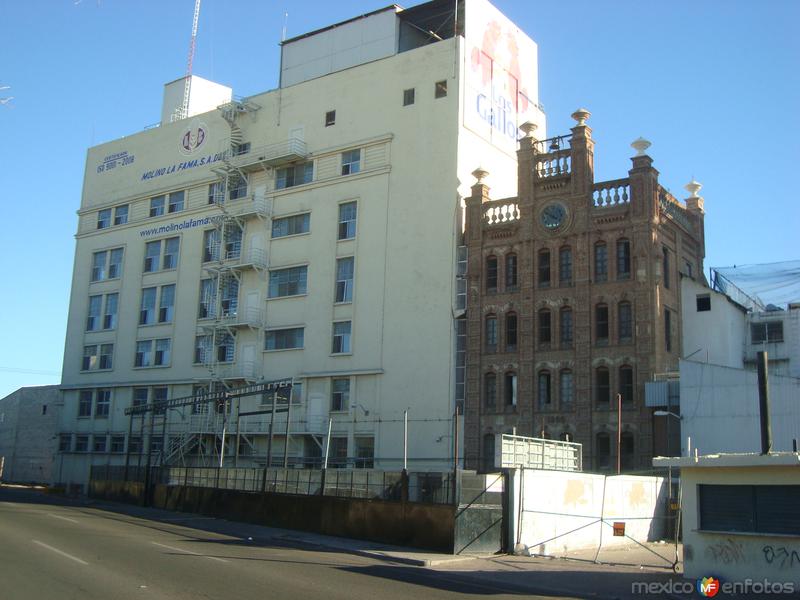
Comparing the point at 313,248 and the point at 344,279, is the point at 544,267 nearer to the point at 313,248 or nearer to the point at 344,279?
the point at 344,279

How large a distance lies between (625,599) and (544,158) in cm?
3206

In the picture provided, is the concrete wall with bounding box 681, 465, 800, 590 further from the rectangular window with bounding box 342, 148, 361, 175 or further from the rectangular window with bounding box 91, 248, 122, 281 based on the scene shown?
the rectangular window with bounding box 91, 248, 122, 281

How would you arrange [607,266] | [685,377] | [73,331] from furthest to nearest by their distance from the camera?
[73,331] < [607,266] < [685,377]

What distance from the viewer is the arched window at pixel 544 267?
46094 mm

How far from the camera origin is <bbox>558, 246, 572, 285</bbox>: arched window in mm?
45438

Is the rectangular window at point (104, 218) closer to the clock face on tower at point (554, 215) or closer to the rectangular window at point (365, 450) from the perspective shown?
the rectangular window at point (365, 450)

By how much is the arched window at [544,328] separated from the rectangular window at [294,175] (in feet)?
61.8

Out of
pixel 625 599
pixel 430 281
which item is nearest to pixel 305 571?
pixel 625 599

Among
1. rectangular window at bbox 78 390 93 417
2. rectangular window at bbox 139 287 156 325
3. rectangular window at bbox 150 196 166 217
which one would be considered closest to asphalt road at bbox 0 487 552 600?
rectangular window at bbox 139 287 156 325

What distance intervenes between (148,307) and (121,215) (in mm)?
8674

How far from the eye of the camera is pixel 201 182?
2448 inches

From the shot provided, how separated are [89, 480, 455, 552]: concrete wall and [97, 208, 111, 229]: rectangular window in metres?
31.7

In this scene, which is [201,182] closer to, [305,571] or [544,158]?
[544,158]

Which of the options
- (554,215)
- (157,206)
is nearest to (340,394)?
(554,215)
